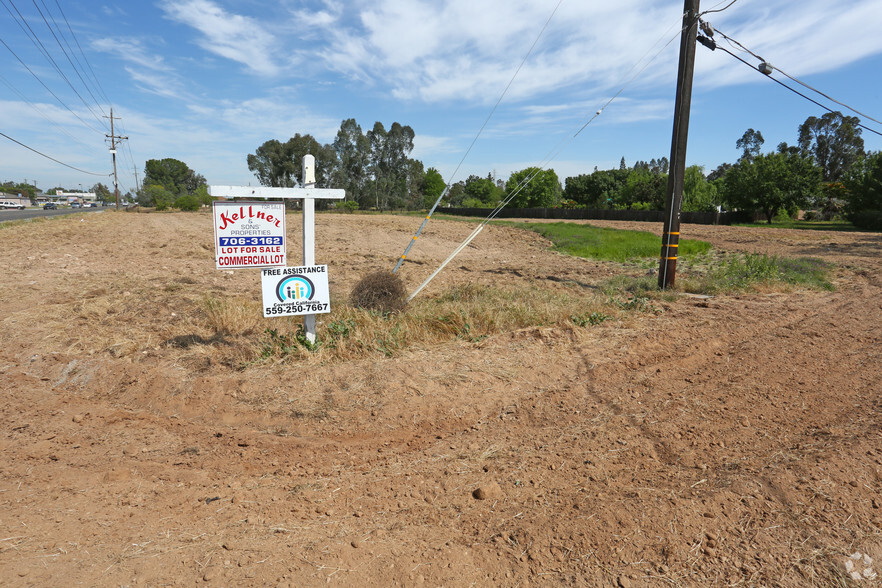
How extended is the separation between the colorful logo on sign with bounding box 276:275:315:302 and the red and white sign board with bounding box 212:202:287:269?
0.27 metres

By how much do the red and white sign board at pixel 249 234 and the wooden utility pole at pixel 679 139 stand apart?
730 cm

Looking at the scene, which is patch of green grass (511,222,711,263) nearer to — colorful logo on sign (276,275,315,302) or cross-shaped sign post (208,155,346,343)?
cross-shaped sign post (208,155,346,343)

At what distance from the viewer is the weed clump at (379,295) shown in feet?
26.2

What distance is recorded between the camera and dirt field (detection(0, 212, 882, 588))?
2.96 metres

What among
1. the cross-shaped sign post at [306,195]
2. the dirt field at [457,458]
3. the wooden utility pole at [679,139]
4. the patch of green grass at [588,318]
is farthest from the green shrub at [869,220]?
the cross-shaped sign post at [306,195]

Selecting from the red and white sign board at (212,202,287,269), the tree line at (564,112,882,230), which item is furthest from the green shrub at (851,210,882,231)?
the red and white sign board at (212,202,287,269)

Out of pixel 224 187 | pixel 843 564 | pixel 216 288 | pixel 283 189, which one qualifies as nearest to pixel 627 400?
pixel 843 564

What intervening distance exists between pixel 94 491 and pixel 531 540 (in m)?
3.18

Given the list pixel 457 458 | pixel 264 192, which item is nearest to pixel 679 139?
pixel 264 192

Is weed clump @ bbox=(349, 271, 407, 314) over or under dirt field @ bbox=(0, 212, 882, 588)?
over

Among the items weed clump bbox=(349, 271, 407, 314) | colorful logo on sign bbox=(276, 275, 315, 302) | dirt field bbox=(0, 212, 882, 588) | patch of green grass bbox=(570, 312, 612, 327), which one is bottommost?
dirt field bbox=(0, 212, 882, 588)

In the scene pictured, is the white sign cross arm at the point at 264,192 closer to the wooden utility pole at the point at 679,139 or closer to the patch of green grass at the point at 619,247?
the wooden utility pole at the point at 679,139

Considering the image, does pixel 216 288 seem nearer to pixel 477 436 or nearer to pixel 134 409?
pixel 134 409

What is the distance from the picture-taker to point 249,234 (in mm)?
6355
